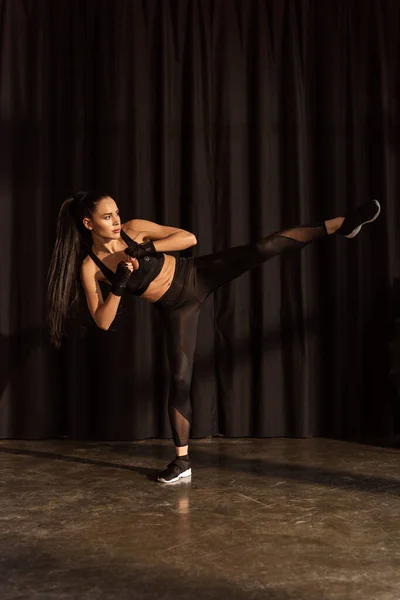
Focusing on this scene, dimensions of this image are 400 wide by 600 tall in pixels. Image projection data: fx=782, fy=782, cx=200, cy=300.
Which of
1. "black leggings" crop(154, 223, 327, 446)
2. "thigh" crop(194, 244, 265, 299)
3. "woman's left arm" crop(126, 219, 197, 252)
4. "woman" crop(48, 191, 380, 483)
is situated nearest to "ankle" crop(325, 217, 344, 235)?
"woman" crop(48, 191, 380, 483)

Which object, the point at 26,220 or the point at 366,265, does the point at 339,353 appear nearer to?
the point at 366,265

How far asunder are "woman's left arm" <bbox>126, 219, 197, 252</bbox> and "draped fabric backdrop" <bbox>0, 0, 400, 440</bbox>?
1.01m

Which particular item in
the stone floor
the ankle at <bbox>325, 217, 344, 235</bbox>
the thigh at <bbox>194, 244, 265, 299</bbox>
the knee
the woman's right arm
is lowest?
the stone floor

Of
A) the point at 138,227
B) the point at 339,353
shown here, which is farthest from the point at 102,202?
the point at 339,353

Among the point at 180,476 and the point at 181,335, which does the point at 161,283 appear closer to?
the point at 181,335

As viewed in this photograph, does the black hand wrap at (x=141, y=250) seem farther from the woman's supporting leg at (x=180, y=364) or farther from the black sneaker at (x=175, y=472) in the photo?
the black sneaker at (x=175, y=472)

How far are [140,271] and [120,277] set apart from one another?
157 mm

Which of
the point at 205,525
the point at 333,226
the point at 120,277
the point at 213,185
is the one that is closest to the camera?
the point at 205,525

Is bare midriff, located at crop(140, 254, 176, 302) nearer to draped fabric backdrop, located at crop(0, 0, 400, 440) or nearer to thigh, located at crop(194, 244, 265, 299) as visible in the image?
thigh, located at crop(194, 244, 265, 299)

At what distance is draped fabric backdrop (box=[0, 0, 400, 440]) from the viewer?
4562mm

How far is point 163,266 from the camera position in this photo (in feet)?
11.5

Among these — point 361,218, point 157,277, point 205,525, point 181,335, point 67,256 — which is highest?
point 361,218

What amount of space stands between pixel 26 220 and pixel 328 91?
1.94 meters

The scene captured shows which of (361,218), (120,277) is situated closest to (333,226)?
(361,218)
